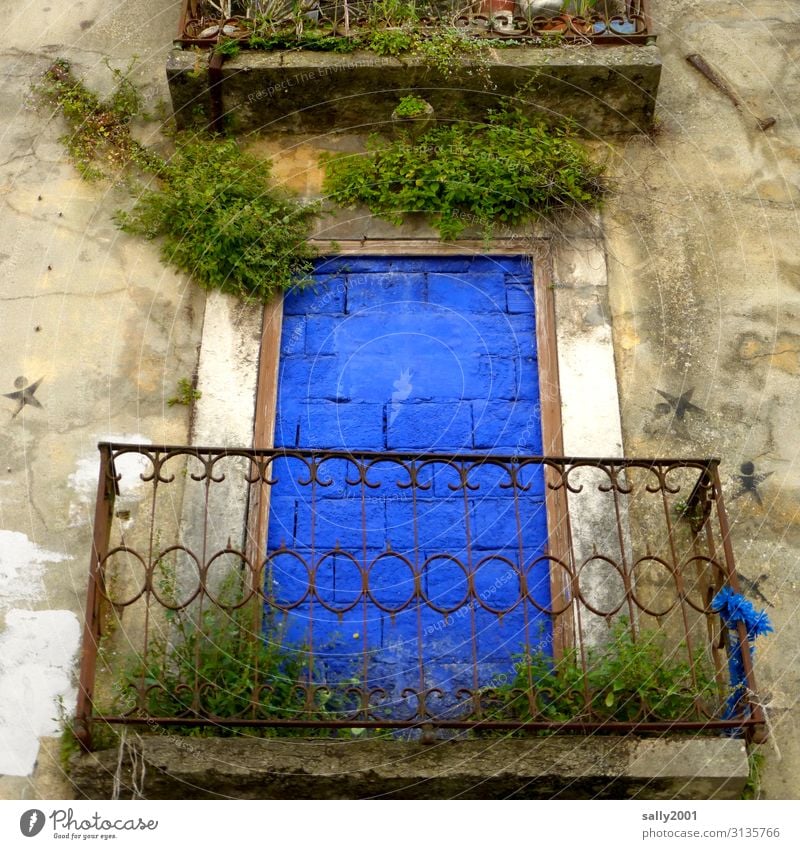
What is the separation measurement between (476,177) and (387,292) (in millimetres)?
765

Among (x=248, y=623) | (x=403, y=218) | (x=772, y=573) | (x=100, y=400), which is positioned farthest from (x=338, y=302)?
(x=772, y=573)

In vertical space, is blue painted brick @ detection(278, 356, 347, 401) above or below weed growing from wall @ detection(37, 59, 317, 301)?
below

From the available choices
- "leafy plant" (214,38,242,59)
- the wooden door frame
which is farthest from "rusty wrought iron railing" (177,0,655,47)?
the wooden door frame

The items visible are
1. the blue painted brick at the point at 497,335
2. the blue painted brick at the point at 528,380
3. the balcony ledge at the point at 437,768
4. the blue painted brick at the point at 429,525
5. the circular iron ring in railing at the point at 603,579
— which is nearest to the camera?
the balcony ledge at the point at 437,768

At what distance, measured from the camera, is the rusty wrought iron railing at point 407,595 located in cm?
569

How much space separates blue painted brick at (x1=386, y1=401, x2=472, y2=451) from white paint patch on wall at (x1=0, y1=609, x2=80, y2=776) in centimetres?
178

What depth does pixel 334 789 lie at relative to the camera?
5.48 metres

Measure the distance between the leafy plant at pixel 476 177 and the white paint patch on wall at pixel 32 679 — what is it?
8.80ft

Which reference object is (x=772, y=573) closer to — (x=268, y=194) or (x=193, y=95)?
(x=268, y=194)

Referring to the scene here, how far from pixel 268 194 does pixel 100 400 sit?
1.41 m

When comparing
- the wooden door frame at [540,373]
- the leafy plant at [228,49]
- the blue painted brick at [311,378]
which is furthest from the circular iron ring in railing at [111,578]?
the leafy plant at [228,49]

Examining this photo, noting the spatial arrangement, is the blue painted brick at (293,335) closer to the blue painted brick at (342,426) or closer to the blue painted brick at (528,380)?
the blue painted brick at (342,426)

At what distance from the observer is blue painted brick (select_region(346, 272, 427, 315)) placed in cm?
700

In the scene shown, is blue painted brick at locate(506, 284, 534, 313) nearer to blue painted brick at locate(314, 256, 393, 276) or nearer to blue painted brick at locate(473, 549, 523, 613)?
blue painted brick at locate(314, 256, 393, 276)
